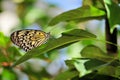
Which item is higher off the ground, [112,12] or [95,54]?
[112,12]

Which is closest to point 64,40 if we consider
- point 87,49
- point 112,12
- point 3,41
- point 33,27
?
point 87,49

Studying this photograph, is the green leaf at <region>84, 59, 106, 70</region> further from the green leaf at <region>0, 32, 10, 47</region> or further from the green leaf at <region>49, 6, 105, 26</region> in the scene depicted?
the green leaf at <region>0, 32, 10, 47</region>

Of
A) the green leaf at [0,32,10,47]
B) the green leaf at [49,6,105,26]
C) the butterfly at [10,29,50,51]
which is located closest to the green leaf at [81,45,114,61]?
the green leaf at [49,6,105,26]

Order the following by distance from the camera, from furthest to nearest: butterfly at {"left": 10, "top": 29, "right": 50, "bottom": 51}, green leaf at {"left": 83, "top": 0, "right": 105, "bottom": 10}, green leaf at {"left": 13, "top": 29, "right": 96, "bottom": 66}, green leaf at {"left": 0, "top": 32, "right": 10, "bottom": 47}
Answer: green leaf at {"left": 0, "top": 32, "right": 10, "bottom": 47} → butterfly at {"left": 10, "top": 29, "right": 50, "bottom": 51} → green leaf at {"left": 83, "top": 0, "right": 105, "bottom": 10} → green leaf at {"left": 13, "top": 29, "right": 96, "bottom": 66}

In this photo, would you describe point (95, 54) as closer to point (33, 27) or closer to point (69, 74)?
→ point (69, 74)

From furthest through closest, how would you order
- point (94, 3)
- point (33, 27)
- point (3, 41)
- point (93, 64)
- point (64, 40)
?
point (33, 27) → point (3, 41) → point (94, 3) → point (64, 40) → point (93, 64)
